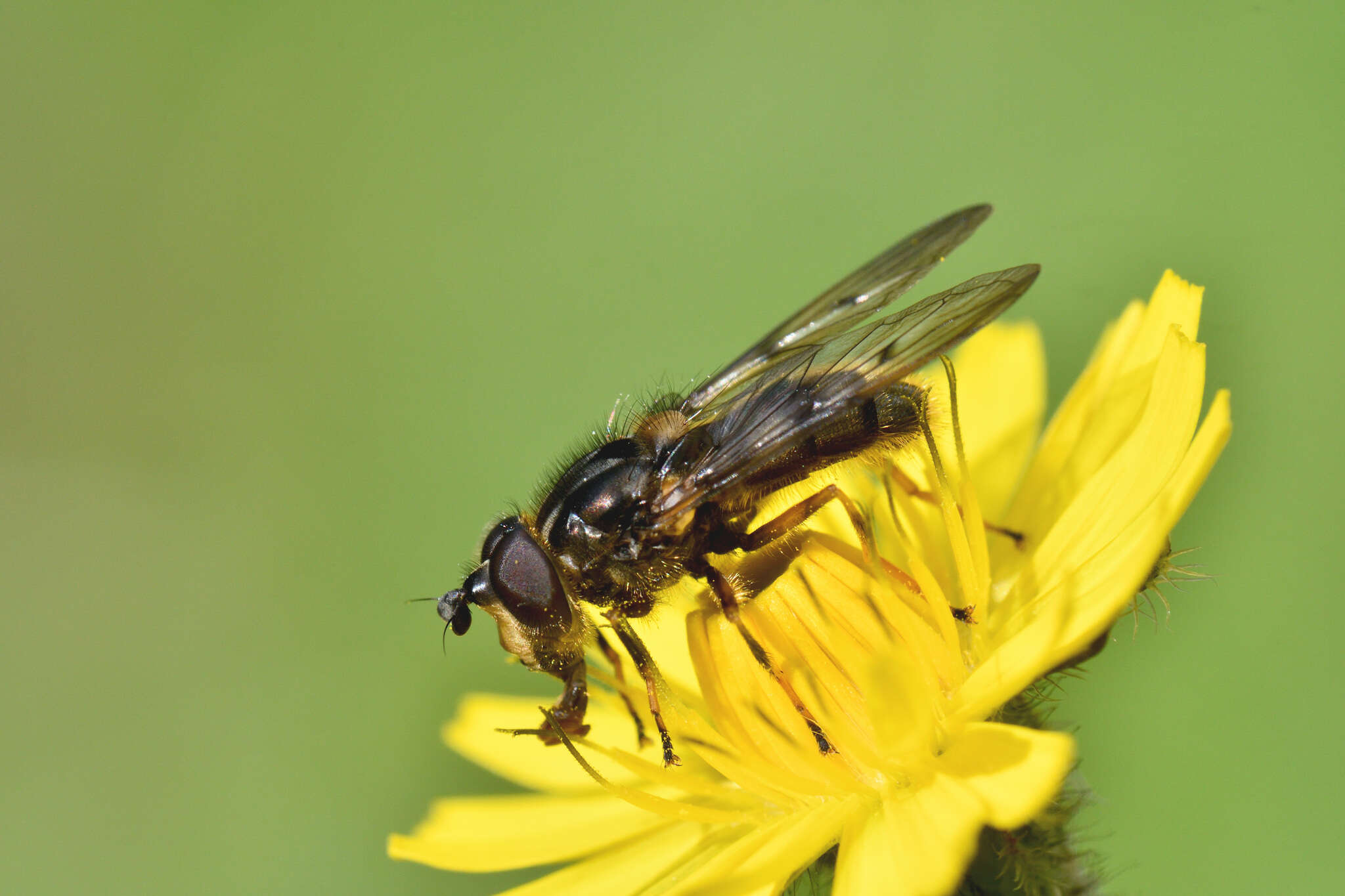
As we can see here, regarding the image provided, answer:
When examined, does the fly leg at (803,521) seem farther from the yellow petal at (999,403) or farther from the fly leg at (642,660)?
the yellow petal at (999,403)

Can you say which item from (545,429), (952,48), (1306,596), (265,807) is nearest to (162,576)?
(265,807)

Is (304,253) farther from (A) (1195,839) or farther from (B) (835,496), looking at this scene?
(A) (1195,839)

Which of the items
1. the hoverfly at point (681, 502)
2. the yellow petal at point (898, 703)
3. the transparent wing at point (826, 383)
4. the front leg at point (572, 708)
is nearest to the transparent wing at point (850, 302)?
the hoverfly at point (681, 502)

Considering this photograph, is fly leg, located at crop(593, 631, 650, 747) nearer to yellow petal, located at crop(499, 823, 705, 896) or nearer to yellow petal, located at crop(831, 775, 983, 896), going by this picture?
yellow petal, located at crop(499, 823, 705, 896)

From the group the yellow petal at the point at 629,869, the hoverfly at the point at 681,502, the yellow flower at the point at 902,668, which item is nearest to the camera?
the yellow flower at the point at 902,668

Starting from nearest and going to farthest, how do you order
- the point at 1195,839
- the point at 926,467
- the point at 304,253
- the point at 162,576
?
the point at 926,467
the point at 1195,839
the point at 162,576
the point at 304,253

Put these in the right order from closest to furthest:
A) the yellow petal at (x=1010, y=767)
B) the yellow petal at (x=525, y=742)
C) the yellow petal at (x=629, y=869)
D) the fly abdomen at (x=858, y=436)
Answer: the yellow petal at (x=1010, y=767) < the fly abdomen at (x=858, y=436) < the yellow petal at (x=629, y=869) < the yellow petal at (x=525, y=742)

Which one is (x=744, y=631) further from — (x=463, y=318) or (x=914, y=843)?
(x=463, y=318)
